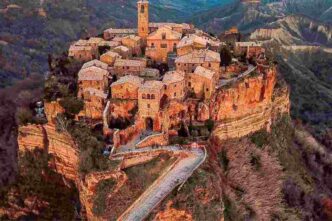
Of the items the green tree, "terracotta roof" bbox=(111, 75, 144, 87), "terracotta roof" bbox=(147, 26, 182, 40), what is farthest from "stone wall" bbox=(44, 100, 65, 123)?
the green tree

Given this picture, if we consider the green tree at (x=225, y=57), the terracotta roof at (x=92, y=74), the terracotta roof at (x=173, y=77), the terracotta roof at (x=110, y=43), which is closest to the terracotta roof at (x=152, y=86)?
the terracotta roof at (x=173, y=77)

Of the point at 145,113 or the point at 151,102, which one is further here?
the point at 145,113

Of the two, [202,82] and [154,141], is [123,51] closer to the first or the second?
[202,82]

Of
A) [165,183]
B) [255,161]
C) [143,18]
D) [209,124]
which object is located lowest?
[255,161]

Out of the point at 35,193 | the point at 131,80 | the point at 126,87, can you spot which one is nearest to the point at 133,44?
the point at 131,80

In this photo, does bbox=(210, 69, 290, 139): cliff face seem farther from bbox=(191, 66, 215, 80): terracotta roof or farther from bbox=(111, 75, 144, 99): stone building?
bbox=(111, 75, 144, 99): stone building

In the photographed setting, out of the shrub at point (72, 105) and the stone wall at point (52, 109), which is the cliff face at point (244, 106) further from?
the stone wall at point (52, 109)
